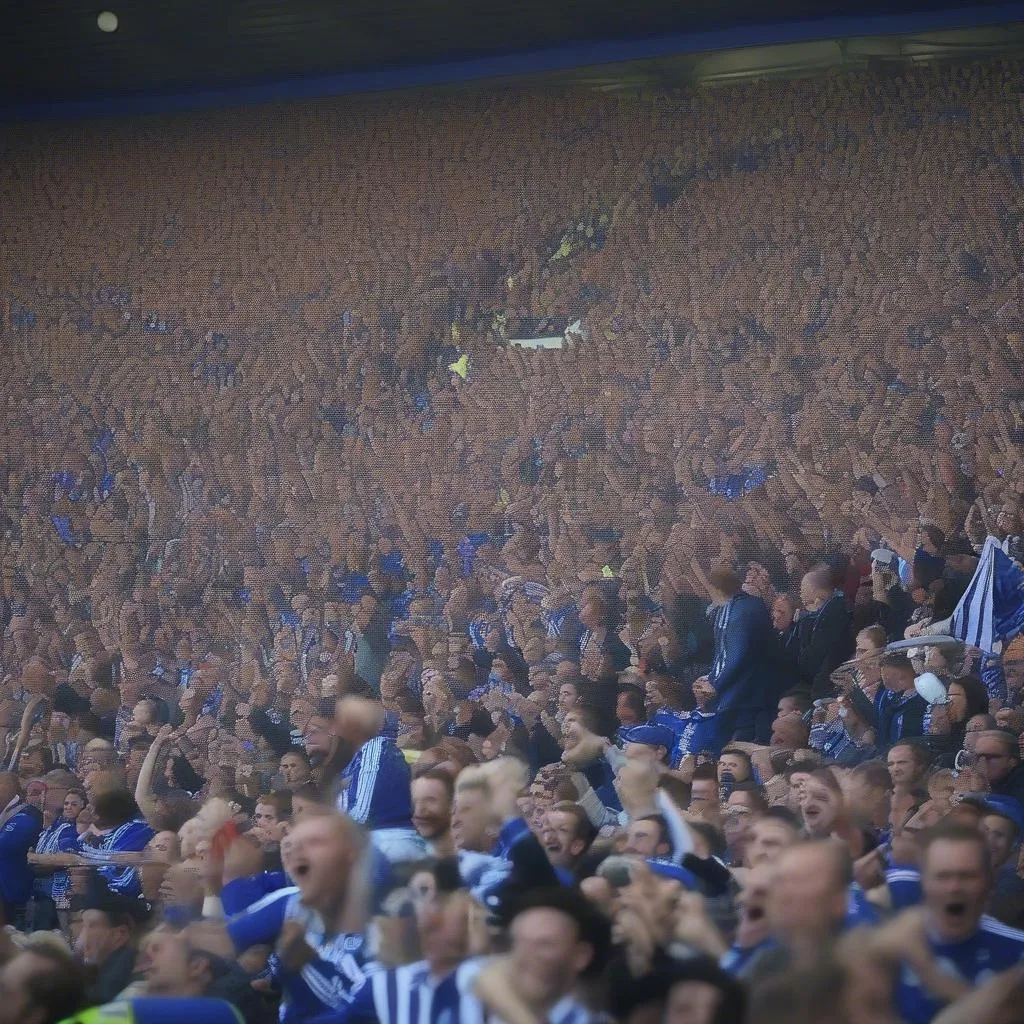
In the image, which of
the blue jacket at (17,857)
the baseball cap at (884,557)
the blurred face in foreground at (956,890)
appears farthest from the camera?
the blue jacket at (17,857)

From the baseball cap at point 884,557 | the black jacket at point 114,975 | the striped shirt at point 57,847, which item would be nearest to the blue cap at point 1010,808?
the baseball cap at point 884,557

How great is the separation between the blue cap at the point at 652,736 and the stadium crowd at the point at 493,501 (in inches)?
1.3

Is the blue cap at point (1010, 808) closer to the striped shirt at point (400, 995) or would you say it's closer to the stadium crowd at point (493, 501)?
the stadium crowd at point (493, 501)

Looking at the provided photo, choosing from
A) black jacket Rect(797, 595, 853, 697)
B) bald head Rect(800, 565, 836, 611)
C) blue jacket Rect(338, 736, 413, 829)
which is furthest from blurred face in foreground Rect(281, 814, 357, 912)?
bald head Rect(800, 565, 836, 611)

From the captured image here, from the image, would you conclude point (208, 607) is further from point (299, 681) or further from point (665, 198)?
point (665, 198)

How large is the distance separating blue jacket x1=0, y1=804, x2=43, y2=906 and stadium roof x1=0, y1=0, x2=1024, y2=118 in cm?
272

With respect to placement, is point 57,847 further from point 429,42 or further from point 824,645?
point 429,42

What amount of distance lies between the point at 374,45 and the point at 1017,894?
352cm

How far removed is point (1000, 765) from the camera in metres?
3.53

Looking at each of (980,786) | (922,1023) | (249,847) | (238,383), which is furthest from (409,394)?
(922,1023)

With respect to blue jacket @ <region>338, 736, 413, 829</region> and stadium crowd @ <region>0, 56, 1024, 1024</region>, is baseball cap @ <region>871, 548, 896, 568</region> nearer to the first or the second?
stadium crowd @ <region>0, 56, 1024, 1024</region>

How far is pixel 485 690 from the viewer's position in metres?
4.45

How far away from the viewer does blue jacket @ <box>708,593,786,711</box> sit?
4.02 m

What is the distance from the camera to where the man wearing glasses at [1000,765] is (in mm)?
3525
